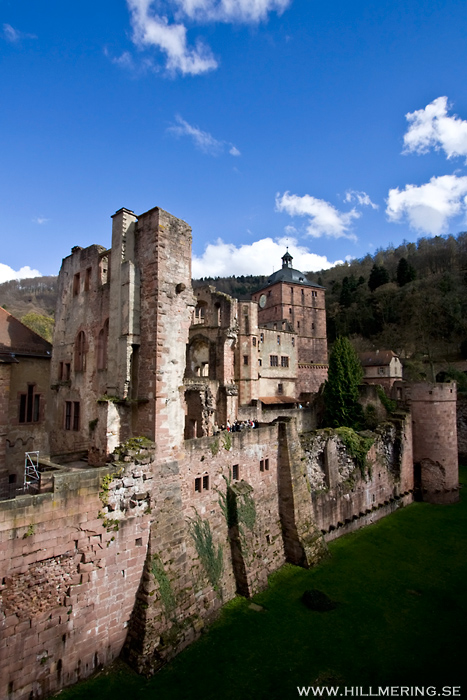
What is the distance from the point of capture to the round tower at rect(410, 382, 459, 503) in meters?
25.7

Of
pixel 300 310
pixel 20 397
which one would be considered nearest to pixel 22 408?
pixel 20 397

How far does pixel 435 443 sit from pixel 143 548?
2186 cm

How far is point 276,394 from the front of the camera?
41000 mm

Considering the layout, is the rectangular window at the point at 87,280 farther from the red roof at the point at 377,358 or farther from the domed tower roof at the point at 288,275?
the domed tower roof at the point at 288,275

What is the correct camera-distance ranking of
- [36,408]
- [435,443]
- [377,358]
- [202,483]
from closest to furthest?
[202,483] < [36,408] < [435,443] < [377,358]

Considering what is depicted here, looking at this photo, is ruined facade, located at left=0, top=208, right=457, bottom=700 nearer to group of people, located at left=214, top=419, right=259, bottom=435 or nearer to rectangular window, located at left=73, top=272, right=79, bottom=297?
rectangular window, located at left=73, top=272, right=79, bottom=297

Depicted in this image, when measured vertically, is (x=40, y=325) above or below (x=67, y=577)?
above

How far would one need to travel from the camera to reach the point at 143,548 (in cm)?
1122

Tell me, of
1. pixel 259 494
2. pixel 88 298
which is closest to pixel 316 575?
pixel 259 494

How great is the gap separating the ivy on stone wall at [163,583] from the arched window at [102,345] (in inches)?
271

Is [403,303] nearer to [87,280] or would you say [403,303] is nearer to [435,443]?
[435,443]

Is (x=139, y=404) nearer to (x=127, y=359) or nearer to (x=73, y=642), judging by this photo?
(x=127, y=359)

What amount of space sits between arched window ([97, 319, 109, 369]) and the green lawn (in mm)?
9173

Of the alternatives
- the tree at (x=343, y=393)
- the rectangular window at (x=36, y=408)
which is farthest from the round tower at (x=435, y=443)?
the rectangular window at (x=36, y=408)
